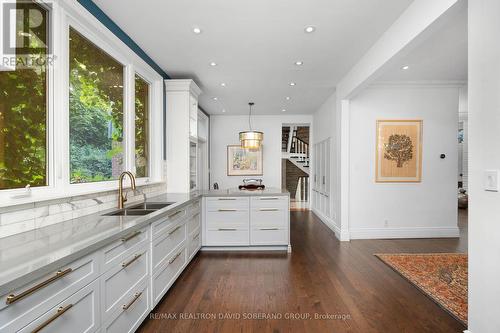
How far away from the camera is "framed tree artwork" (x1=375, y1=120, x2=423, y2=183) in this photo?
4281 millimetres

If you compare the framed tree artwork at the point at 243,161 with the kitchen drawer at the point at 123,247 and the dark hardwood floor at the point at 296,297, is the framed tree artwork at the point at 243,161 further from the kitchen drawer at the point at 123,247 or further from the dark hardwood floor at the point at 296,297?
the kitchen drawer at the point at 123,247

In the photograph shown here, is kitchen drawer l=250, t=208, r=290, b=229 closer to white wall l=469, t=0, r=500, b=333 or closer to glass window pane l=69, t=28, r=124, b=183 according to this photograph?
glass window pane l=69, t=28, r=124, b=183

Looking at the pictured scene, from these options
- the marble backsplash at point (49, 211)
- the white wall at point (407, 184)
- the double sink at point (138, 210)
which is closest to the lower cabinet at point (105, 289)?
the double sink at point (138, 210)

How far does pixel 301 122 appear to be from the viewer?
7.00 meters

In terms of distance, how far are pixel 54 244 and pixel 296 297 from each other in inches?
81.0

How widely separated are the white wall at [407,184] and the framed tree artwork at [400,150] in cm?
10

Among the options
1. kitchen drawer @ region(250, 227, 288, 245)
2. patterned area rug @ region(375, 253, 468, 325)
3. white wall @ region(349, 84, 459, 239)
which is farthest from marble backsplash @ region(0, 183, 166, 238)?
white wall @ region(349, 84, 459, 239)

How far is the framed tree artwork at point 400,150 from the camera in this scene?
14.0ft

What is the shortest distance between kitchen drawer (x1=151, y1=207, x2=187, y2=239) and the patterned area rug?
8.74 feet

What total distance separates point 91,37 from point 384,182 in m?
4.64

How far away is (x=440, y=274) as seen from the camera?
2850 mm

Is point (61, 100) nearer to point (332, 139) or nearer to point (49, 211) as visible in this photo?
point (49, 211)

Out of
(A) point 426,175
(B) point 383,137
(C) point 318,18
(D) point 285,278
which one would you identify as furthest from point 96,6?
(A) point 426,175

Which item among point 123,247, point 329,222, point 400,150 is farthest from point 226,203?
point 400,150
